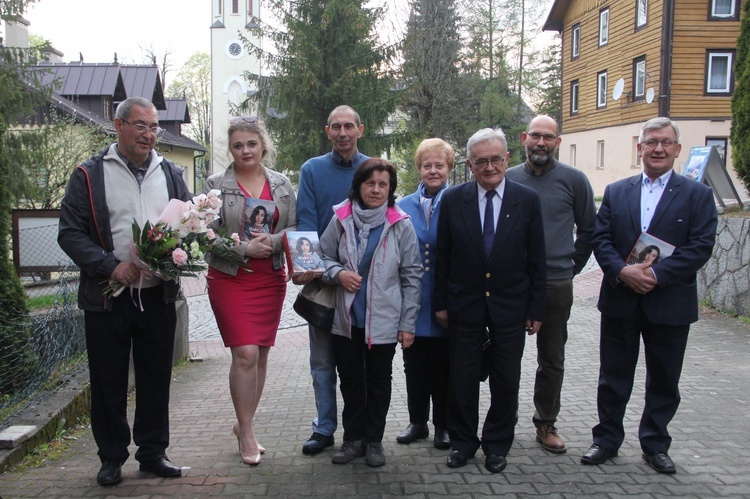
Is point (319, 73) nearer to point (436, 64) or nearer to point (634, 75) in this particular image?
point (436, 64)

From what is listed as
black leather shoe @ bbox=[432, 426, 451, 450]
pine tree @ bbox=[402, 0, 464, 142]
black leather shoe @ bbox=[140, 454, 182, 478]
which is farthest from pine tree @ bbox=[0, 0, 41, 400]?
pine tree @ bbox=[402, 0, 464, 142]

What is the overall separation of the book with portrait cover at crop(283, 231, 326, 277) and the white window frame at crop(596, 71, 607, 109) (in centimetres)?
2907

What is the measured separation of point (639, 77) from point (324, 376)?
26599 millimetres

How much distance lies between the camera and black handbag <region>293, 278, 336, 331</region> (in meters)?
4.43

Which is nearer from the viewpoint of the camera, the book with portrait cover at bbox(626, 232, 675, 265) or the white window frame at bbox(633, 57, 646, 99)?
the book with portrait cover at bbox(626, 232, 675, 265)

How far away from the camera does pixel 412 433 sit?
4871mm

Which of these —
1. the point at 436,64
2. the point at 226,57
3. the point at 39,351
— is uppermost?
the point at 226,57

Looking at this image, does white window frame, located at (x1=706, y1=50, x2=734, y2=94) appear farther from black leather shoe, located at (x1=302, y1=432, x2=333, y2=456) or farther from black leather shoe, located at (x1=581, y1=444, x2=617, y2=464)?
black leather shoe, located at (x1=302, y1=432, x2=333, y2=456)

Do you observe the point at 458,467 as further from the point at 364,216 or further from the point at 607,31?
the point at 607,31

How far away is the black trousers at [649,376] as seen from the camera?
172 inches

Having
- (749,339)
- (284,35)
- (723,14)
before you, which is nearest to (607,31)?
(723,14)

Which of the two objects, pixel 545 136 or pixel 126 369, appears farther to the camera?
pixel 545 136

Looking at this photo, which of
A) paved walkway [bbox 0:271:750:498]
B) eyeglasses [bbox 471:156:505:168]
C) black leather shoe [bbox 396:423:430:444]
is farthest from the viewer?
black leather shoe [bbox 396:423:430:444]

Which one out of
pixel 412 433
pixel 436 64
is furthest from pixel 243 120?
pixel 436 64
